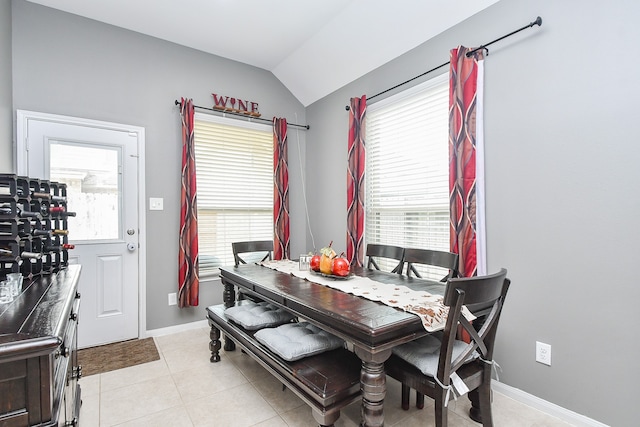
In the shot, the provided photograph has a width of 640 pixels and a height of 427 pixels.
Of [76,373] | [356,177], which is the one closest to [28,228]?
[76,373]

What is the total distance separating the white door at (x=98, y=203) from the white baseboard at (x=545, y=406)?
326 centimetres

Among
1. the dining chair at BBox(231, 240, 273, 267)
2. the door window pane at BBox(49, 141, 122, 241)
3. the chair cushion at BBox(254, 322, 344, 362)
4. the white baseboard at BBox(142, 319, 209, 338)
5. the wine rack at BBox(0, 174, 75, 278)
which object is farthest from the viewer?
the white baseboard at BBox(142, 319, 209, 338)

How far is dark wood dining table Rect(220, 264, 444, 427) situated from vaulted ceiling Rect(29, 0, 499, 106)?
216 cm

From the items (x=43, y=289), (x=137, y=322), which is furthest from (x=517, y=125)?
(x=137, y=322)

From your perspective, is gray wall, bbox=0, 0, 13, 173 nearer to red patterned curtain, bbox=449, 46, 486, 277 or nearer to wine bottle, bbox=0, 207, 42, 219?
wine bottle, bbox=0, 207, 42, 219

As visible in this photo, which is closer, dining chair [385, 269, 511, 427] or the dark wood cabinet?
the dark wood cabinet

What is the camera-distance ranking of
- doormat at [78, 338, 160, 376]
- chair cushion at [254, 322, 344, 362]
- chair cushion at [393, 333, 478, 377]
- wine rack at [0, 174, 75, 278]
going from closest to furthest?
wine rack at [0, 174, 75, 278] → chair cushion at [393, 333, 478, 377] → chair cushion at [254, 322, 344, 362] → doormat at [78, 338, 160, 376]

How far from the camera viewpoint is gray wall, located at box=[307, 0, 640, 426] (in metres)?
1.70

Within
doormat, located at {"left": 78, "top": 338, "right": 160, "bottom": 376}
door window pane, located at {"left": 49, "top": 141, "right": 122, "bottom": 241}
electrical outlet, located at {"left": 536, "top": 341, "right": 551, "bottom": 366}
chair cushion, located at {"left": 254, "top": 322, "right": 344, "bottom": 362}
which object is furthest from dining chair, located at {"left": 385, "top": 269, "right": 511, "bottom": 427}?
door window pane, located at {"left": 49, "top": 141, "right": 122, "bottom": 241}

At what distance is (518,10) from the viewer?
2.13 metres

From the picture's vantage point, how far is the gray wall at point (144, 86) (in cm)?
273

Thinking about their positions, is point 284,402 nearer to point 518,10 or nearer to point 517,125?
point 517,125

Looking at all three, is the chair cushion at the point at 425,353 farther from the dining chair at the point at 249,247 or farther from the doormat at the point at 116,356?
the doormat at the point at 116,356

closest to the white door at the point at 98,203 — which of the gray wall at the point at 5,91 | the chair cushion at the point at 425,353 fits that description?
the gray wall at the point at 5,91
